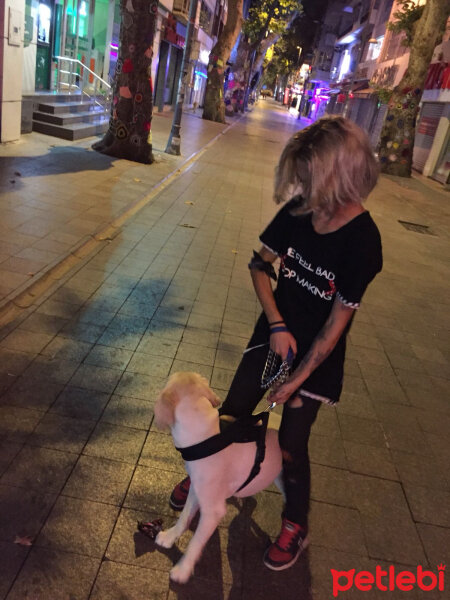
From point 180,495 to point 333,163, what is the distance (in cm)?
194

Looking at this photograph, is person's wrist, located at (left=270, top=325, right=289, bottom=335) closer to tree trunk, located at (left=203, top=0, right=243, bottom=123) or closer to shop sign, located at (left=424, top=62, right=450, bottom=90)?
shop sign, located at (left=424, top=62, right=450, bottom=90)

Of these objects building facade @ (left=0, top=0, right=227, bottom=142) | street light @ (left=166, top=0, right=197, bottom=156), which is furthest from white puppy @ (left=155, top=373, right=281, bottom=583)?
street light @ (left=166, top=0, right=197, bottom=156)

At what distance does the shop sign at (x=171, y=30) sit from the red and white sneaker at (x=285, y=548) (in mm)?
26426

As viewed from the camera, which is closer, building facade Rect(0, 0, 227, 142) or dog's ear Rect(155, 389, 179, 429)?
dog's ear Rect(155, 389, 179, 429)

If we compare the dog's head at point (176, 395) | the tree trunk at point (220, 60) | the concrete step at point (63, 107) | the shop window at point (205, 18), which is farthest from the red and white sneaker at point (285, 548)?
the shop window at point (205, 18)

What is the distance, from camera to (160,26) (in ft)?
75.3

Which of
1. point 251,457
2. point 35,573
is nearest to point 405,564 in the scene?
point 251,457

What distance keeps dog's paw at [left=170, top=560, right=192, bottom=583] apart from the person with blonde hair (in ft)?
1.35

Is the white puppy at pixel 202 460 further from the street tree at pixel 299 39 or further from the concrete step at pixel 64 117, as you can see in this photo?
the street tree at pixel 299 39

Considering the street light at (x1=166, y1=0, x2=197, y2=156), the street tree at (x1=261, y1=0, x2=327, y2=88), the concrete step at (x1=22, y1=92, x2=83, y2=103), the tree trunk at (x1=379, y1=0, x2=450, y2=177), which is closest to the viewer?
the concrete step at (x1=22, y1=92, x2=83, y2=103)

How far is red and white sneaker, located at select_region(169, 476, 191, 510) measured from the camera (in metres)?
2.60

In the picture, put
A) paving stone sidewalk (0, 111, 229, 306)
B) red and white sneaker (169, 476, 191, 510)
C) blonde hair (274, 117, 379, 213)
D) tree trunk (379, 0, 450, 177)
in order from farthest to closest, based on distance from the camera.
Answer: tree trunk (379, 0, 450, 177)
paving stone sidewalk (0, 111, 229, 306)
red and white sneaker (169, 476, 191, 510)
blonde hair (274, 117, 379, 213)

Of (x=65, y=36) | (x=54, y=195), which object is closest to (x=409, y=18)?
(x=65, y=36)

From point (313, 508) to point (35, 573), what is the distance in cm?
158
